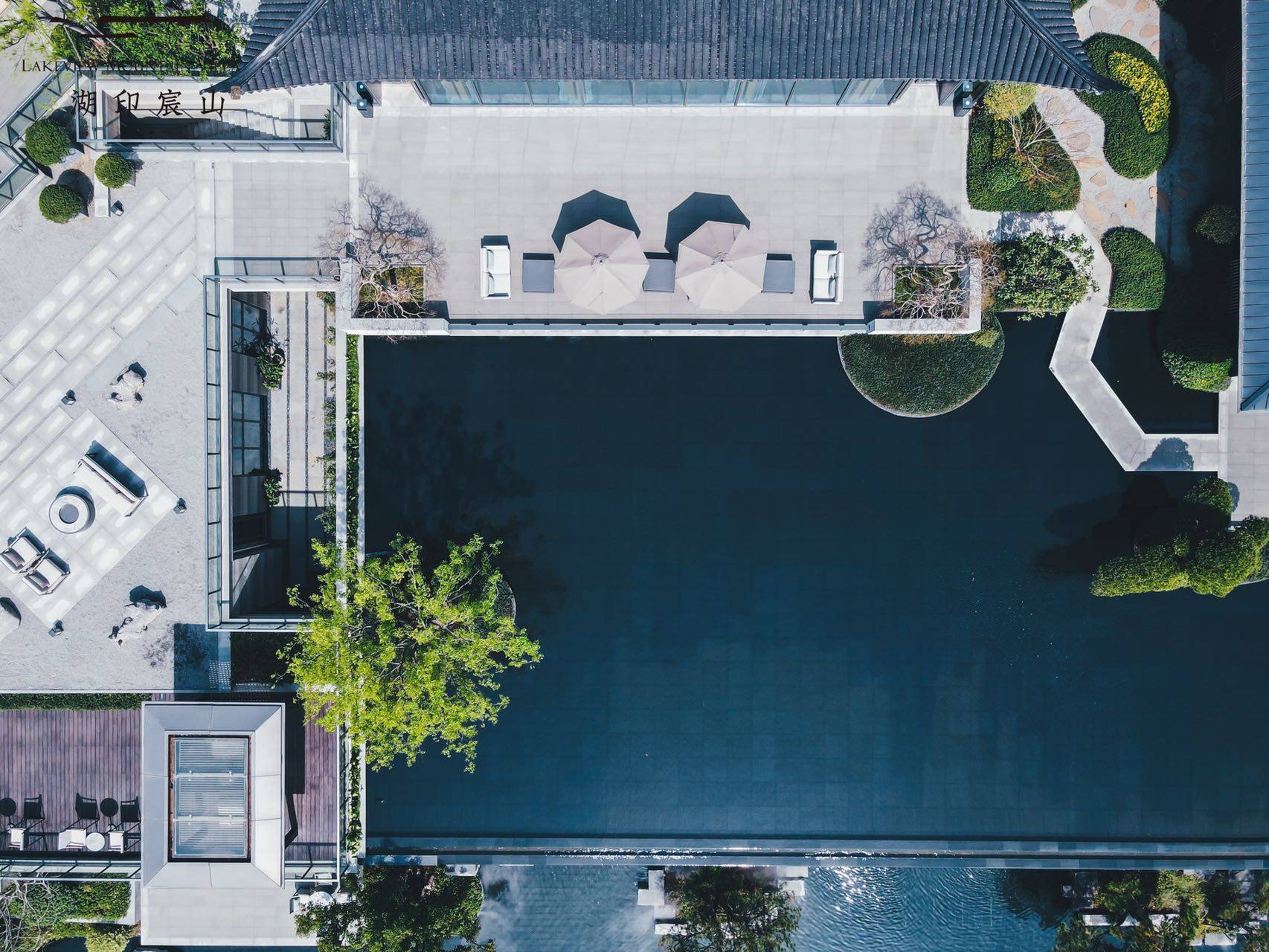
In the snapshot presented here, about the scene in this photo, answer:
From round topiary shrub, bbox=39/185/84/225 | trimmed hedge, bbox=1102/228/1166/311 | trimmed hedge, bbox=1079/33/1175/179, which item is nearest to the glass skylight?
round topiary shrub, bbox=39/185/84/225

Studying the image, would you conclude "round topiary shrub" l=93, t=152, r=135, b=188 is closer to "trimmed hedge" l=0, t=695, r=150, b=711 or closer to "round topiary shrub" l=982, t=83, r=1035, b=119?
"trimmed hedge" l=0, t=695, r=150, b=711

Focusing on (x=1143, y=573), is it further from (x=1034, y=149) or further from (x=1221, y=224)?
(x=1034, y=149)

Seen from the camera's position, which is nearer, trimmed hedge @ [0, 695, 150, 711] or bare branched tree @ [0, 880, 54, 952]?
trimmed hedge @ [0, 695, 150, 711]

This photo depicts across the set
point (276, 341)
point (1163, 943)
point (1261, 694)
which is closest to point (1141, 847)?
point (1163, 943)

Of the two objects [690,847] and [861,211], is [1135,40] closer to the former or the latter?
[861,211]

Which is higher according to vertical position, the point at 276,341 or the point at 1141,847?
the point at 276,341

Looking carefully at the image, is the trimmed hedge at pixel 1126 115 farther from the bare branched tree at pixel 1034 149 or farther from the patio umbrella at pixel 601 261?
the patio umbrella at pixel 601 261
